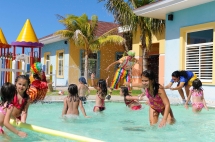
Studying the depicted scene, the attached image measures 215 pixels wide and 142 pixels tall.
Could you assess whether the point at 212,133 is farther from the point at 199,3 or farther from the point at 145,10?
the point at 145,10

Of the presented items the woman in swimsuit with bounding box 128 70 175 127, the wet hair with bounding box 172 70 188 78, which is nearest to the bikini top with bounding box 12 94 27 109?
the woman in swimsuit with bounding box 128 70 175 127

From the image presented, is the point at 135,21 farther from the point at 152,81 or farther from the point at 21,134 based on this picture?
the point at 21,134

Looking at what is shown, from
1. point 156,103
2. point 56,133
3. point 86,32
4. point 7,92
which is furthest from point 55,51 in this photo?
point 56,133

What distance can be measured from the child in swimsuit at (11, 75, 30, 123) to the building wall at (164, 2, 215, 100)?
853cm

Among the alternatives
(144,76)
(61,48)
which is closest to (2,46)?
(61,48)

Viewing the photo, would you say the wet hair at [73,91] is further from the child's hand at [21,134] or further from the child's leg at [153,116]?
the child's hand at [21,134]

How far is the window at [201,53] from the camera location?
12.0 m

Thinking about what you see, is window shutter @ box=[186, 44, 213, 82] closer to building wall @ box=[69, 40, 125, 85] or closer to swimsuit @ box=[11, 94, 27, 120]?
swimsuit @ box=[11, 94, 27, 120]

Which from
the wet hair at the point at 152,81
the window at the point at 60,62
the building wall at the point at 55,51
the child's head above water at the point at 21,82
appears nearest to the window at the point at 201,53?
the wet hair at the point at 152,81

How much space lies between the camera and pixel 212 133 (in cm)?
523

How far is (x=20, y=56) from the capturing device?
12.8m

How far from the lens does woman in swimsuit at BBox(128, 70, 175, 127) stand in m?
4.87

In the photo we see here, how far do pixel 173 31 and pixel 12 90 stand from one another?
10556 mm

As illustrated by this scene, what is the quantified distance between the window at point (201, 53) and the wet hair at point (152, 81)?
7418mm
